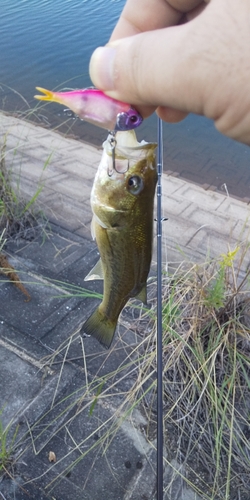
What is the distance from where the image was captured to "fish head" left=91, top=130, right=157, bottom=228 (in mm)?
1479

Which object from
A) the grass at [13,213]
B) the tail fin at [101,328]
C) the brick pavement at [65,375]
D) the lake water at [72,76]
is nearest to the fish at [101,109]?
the tail fin at [101,328]

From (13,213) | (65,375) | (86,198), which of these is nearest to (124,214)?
(65,375)

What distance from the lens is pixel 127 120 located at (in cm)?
132

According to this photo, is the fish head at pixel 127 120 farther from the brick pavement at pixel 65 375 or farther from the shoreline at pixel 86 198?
the shoreline at pixel 86 198

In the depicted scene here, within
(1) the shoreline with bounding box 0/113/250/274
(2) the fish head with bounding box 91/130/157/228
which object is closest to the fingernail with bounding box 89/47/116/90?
(2) the fish head with bounding box 91/130/157/228

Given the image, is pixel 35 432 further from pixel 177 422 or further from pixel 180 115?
pixel 180 115

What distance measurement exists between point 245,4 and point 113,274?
1023 millimetres

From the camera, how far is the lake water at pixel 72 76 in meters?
6.86

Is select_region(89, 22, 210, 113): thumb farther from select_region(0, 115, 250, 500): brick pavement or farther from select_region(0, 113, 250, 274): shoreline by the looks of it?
select_region(0, 113, 250, 274): shoreline

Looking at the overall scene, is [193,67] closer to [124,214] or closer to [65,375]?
[124,214]

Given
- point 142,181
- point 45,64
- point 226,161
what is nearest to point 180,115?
point 142,181

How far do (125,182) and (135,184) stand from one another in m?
0.04

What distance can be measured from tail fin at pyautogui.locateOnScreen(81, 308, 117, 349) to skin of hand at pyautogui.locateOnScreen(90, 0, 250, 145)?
34.2 inches

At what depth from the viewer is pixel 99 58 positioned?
1.29 meters
